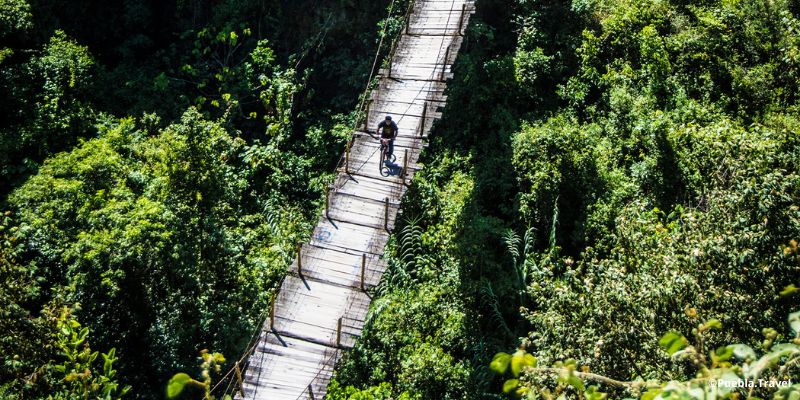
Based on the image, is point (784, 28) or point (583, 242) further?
point (784, 28)

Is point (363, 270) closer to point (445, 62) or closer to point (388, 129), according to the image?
point (388, 129)

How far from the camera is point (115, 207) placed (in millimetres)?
11695

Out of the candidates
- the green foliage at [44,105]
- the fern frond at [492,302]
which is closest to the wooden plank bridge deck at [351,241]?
the fern frond at [492,302]

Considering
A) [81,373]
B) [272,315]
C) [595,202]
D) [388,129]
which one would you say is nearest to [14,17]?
[388,129]

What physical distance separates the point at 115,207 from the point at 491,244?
7.29 meters

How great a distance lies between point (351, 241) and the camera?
1072 cm

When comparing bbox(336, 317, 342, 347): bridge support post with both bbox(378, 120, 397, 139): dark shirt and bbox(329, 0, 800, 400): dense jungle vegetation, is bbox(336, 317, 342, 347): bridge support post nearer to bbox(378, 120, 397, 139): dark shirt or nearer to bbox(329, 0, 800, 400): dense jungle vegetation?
bbox(329, 0, 800, 400): dense jungle vegetation

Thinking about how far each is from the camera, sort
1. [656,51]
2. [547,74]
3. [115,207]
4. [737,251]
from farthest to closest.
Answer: [547,74], [656,51], [115,207], [737,251]

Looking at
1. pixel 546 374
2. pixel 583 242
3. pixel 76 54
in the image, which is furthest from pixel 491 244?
pixel 76 54

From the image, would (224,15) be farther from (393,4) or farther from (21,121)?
(21,121)

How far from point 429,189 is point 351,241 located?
13.9ft

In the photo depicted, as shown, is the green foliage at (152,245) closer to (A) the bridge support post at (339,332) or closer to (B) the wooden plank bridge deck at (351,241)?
(B) the wooden plank bridge deck at (351,241)

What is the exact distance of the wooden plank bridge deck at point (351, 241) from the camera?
30.9 feet

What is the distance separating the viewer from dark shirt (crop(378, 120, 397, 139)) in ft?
38.2
